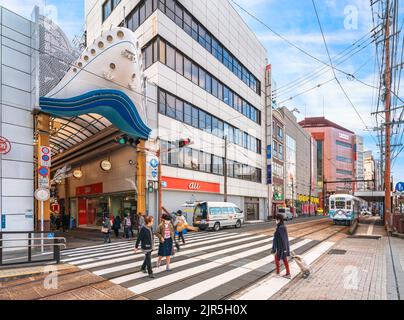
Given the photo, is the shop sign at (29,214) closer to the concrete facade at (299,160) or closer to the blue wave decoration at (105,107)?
the blue wave decoration at (105,107)

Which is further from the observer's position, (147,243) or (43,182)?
(43,182)

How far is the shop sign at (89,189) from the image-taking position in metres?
27.9

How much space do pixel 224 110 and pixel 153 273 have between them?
26577 millimetres

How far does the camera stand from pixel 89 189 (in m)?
29.8

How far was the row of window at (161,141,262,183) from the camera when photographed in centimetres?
2447

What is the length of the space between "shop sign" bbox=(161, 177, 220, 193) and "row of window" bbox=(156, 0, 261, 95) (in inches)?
544

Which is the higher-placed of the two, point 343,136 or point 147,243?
point 343,136

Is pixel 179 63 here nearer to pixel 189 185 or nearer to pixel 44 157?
pixel 189 185

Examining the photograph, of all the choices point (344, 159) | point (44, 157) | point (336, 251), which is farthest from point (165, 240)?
point (344, 159)

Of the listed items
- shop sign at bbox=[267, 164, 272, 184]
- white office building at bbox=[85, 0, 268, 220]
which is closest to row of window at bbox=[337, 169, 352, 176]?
shop sign at bbox=[267, 164, 272, 184]

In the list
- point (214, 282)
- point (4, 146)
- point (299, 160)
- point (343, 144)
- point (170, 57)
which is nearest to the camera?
point (214, 282)

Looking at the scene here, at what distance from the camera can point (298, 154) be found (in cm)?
6606

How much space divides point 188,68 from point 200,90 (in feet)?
8.30

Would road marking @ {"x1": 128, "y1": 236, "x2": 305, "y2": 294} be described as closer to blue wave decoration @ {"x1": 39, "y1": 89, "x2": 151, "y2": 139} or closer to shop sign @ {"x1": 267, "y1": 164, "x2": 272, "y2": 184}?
blue wave decoration @ {"x1": 39, "y1": 89, "x2": 151, "y2": 139}
